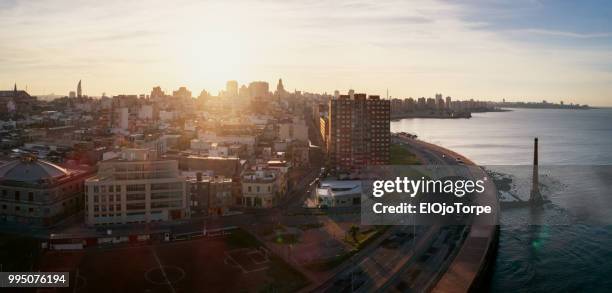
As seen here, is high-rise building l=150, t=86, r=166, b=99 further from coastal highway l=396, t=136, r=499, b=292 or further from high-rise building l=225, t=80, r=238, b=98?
coastal highway l=396, t=136, r=499, b=292

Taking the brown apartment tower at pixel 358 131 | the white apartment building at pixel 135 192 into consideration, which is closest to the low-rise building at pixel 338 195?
the white apartment building at pixel 135 192

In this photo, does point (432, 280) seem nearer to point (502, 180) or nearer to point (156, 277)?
point (156, 277)

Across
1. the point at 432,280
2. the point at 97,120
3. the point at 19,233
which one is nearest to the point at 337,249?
the point at 432,280

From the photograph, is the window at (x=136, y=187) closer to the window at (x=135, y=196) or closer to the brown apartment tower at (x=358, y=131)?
the window at (x=135, y=196)

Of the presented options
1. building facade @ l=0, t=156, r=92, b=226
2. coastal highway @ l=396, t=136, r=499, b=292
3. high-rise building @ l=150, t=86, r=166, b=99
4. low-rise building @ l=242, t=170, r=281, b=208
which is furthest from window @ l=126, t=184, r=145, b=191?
high-rise building @ l=150, t=86, r=166, b=99

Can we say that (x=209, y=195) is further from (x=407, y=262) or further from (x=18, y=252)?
(x=407, y=262)
